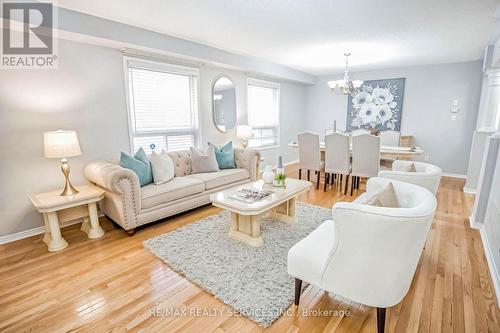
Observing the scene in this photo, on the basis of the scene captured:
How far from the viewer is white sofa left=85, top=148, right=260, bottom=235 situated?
266cm

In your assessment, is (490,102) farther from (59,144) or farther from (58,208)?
(58,208)

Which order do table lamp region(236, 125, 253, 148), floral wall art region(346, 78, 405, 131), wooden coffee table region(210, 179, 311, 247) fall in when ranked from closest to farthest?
wooden coffee table region(210, 179, 311, 247) → table lamp region(236, 125, 253, 148) → floral wall art region(346, 78, 405, 131)

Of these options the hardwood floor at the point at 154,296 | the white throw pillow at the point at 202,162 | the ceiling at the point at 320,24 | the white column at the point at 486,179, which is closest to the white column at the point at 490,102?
the ceiling at the point at 320,24

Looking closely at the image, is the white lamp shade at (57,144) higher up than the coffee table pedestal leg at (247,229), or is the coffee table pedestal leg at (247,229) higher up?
the white lamp shade at (57,144)

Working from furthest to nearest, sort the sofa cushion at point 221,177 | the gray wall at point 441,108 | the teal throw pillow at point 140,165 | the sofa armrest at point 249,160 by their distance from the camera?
the gray wall at point 441,108 < the sofa armrest at point 249,160 < the sofa cushion at point 221,177 < the teal throw pillow at point 140,165

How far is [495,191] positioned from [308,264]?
7.65 feet

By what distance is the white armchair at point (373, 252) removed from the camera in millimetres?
1217

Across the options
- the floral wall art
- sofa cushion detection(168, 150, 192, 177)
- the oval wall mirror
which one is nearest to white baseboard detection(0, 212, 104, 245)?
sofa cushion detection(168, 150, 192, 177)

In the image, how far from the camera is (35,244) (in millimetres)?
2631

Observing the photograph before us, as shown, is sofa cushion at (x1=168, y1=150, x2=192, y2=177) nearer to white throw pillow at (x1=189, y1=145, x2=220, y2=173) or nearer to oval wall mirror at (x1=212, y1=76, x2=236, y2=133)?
white throw pillow at (x1=189, y1=145, x2=220, y2=173)

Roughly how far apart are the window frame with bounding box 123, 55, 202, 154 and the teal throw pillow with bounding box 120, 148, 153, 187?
1.63 feet

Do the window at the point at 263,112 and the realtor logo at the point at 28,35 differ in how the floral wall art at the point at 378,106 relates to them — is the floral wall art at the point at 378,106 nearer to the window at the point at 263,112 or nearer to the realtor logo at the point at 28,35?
the window at the point at 263,112

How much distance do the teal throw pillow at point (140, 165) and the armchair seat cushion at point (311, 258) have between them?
220 cm

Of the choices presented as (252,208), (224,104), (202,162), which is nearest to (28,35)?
(202,162)
